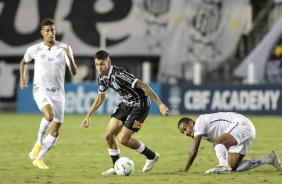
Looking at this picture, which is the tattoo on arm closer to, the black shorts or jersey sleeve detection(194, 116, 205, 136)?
the black shorts

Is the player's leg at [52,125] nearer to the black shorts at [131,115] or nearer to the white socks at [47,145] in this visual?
the white socks at [47,145]

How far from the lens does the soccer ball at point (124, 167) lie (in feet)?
38.3

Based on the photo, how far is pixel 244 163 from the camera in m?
12.1

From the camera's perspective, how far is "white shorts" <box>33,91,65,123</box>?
13180 mm

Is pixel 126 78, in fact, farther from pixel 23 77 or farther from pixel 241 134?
pixel 23 77

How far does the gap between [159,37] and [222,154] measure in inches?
1032

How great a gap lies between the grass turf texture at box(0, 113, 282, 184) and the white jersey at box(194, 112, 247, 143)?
0.60 metres

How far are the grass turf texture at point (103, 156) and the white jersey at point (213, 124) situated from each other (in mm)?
598

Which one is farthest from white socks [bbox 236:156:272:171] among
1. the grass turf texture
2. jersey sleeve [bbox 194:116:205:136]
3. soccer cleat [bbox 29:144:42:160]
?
soccer cleat [bbox 29:144:42:160]

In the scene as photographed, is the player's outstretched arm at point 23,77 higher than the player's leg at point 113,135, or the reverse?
the player's outstretched arm at point 23,77

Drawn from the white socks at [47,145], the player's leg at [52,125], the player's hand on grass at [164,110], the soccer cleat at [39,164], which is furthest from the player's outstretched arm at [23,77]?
the player's hand on grass at [164,110]

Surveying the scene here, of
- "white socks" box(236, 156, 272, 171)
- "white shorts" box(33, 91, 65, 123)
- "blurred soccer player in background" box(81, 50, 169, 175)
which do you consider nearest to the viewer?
"blurred soccer player in background" box(81, 50, 169, 175)

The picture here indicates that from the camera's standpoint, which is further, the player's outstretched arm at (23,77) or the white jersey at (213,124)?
the player's outstretched arm at (23,77)

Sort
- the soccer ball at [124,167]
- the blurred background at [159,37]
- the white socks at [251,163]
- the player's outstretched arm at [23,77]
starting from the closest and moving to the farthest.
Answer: the soccer ball at [124,167] < the white socks at [251,163] < the player's outstretched arm at [23,77] < the blurred background at [159,37]
